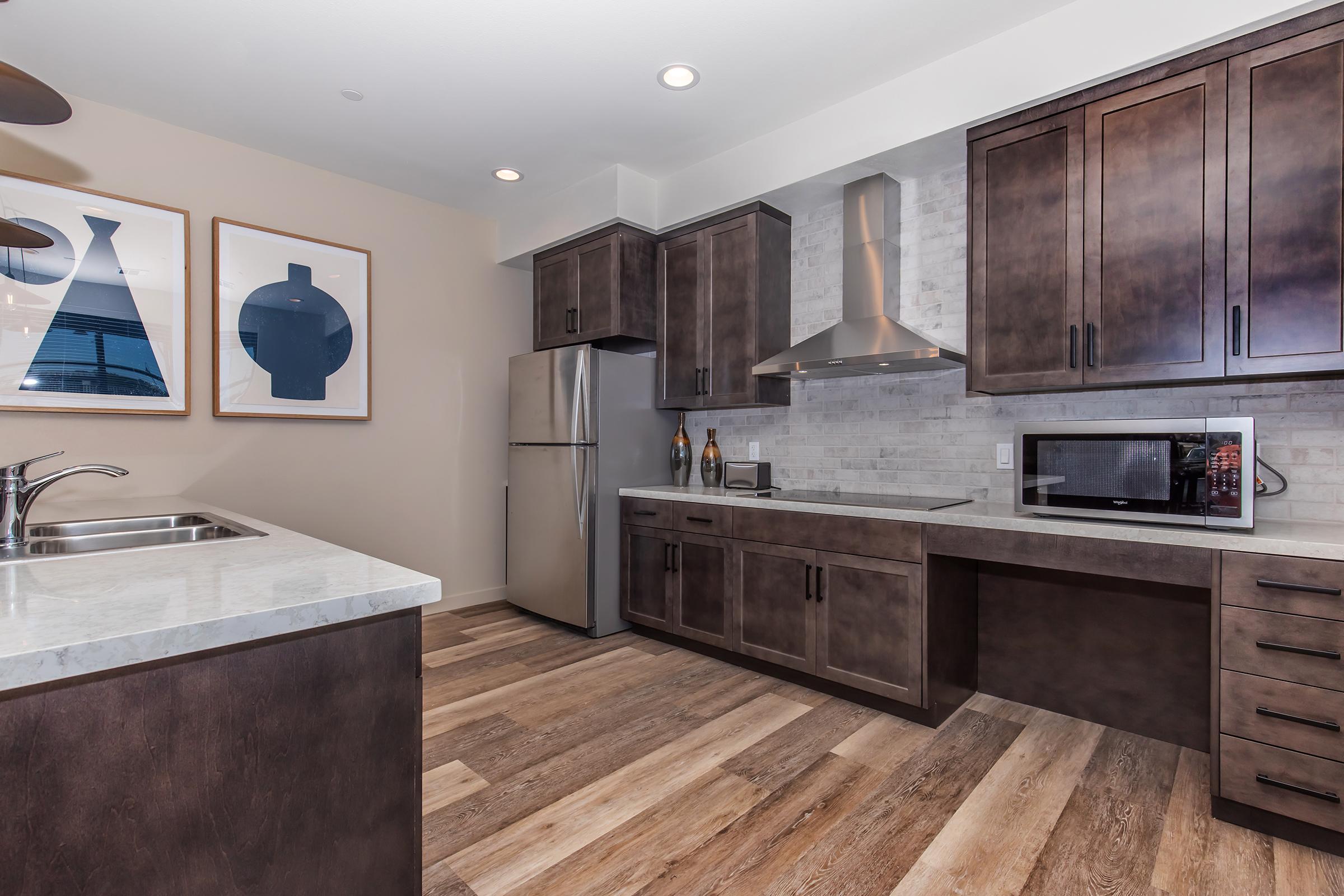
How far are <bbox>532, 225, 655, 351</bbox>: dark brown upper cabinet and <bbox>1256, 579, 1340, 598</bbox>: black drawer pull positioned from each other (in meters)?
2.94

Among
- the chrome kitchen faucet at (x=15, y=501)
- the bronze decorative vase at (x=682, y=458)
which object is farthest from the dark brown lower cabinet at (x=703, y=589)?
the chrome kitchen faucet at (x=15, y=501)

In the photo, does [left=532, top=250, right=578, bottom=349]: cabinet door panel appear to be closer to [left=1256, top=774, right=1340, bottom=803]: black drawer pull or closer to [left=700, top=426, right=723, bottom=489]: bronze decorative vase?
Result: [left=700, top=426, right=723, bottom=489]: bronze decorative vase

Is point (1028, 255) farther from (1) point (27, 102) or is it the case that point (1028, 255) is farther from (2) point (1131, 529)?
(1) point (27, 102)

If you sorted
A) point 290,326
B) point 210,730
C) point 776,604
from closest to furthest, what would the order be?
point 210,730 < point 776,604 < point 290,326

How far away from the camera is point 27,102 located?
1.32 m

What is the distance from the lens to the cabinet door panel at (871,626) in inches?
98.3

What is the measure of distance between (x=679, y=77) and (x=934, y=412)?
6.09 ft

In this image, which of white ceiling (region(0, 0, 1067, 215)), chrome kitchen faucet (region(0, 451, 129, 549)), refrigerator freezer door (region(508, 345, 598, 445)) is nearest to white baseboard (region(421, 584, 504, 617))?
refrigerator freezer door (region(508, 345, 598, 445))

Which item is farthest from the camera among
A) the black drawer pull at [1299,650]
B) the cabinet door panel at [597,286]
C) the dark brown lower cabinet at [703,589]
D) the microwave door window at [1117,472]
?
the cabinet door panel at [597,286]

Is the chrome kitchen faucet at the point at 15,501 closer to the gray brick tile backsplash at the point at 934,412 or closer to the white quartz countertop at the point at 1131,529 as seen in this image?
the white quartz countertop at the point at 1131,529

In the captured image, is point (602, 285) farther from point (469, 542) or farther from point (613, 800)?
point (613, 800)

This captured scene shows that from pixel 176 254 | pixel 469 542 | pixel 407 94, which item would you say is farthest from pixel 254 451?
pixel 407 94

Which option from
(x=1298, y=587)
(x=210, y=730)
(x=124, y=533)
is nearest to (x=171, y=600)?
(x=210, y=730)

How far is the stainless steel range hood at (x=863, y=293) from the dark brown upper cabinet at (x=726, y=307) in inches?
10.3
